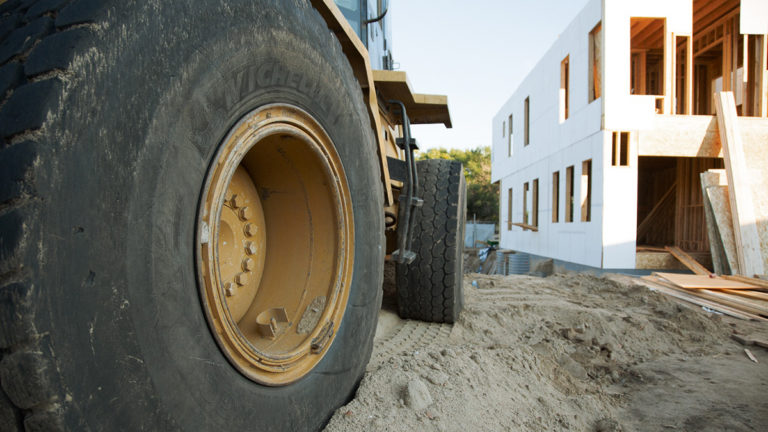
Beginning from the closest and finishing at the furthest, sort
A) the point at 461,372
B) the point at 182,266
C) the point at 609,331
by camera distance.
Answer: the point at 182,266
the point at 461,372
the point at 609,331

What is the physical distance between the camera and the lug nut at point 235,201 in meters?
1.62

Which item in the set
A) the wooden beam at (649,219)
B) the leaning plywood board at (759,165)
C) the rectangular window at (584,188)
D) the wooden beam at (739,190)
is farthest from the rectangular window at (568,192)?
the leaning plywood board at (759,165)

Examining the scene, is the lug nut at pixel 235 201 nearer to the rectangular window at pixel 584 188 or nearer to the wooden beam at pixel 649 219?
the rectangular window at pixel 584 188

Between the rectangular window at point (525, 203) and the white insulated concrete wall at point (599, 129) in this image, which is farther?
the rectangular window at point (525, 203)

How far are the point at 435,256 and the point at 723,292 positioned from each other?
551 cm

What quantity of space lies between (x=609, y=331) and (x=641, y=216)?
15.4 metres

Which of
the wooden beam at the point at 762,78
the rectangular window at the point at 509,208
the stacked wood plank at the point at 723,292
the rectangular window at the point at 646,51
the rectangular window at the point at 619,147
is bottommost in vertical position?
the stacked wood plank at the point at 723,292

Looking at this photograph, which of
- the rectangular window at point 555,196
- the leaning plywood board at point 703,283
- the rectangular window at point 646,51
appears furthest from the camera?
the rectangular window at point 555,196

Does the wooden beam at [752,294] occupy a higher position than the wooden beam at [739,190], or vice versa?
the wooden beam at [739,190]

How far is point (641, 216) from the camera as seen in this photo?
17.2m

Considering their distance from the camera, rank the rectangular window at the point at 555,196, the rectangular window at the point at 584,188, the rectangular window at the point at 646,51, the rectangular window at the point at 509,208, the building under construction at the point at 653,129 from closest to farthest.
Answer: the building under construction at the point at 653,129 < the rectangular window at the point at 646,51 < the rectangular window at the point at 584,188 < the rectangular window at the point at 555,196 < the rectangular window at the point at 509,208

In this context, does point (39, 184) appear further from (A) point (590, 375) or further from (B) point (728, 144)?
(B) point (728, 144)

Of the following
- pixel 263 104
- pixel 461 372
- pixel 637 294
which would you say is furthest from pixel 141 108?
pixel 637 294

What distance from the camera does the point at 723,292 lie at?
6.52 m
